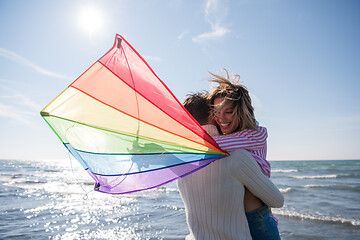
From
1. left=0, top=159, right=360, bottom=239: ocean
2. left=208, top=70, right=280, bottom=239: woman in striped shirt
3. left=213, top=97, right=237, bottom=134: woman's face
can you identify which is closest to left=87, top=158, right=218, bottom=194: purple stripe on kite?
left=208, top=70, right=280, bottom=239: woman in striped shirt

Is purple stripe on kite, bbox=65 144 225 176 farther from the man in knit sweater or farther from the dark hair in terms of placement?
the dark hair

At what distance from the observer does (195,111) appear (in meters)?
1.71

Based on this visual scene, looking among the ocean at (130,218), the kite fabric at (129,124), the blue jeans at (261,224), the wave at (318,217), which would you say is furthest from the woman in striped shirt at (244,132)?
the wave at (318,217)

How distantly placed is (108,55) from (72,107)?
1.26 ft

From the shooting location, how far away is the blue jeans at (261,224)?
4.68 feet

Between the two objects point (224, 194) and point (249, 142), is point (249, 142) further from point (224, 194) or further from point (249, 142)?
point (224, 194)

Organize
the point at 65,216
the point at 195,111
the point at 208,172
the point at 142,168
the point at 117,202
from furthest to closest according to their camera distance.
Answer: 1. the point at 117,202
2. the point at 65,216
3. the point at 195,111
4. the point at 142,168
5. the point at 208,172

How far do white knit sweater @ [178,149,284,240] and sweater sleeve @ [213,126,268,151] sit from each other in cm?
5

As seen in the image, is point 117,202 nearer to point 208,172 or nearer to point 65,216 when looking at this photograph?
point 65,216

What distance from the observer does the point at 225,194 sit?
1236mm

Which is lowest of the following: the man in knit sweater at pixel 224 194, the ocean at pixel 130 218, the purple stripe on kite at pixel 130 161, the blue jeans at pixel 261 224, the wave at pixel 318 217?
the ocean at pixel 130 218

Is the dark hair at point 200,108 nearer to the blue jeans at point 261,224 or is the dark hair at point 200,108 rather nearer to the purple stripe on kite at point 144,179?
the purple stripe on kite at point 144,179

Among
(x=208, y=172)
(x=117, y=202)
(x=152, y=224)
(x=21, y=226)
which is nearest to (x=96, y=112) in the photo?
(x=208, y=172)

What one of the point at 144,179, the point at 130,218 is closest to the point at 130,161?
the point at 144,179
